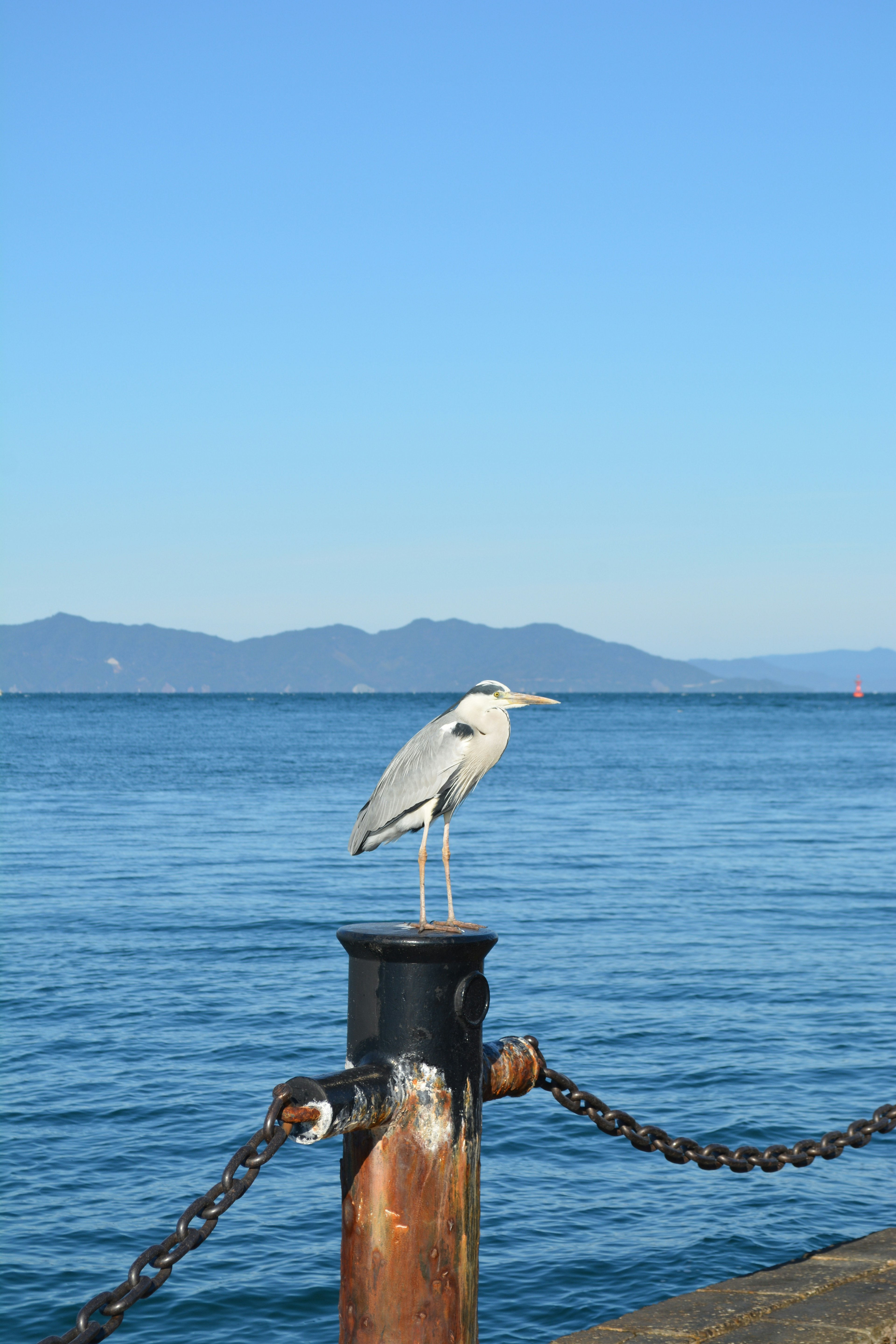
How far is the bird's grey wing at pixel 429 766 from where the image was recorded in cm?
445

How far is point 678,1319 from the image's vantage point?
4324 millimetres

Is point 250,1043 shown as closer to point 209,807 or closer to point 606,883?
point 606,883

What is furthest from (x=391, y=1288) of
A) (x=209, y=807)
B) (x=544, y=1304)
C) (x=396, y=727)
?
(x=396, y=727)

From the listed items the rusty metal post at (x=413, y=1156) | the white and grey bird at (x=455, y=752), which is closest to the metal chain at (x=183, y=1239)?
the rusty metal post at (x=413, y=1156)

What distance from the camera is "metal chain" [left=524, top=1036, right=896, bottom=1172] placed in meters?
4.11

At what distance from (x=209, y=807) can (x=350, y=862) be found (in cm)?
1481

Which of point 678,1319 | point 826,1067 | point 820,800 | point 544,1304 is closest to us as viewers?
point 678,1319

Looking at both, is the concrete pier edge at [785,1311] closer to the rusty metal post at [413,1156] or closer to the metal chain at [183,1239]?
the rusty metal post at [413,1156]

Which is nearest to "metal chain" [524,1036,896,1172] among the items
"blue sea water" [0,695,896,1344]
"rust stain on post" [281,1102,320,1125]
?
"rust stain on post" [281,1102,320,1125]

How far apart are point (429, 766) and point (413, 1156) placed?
143cm

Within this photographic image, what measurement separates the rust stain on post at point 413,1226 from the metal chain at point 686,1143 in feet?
1.64

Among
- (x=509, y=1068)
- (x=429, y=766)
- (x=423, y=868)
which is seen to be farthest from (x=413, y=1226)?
(x=429, y=766)

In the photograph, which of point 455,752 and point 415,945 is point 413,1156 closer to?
point 415,945

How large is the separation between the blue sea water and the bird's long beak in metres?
5.11
